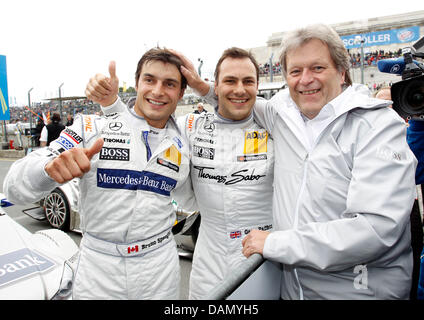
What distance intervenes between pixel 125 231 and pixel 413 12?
43493 mm

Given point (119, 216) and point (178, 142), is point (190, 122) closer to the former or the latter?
point (178, 142)

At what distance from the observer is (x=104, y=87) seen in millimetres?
1842

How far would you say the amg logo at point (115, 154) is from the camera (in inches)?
67.7

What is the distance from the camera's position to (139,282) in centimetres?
171

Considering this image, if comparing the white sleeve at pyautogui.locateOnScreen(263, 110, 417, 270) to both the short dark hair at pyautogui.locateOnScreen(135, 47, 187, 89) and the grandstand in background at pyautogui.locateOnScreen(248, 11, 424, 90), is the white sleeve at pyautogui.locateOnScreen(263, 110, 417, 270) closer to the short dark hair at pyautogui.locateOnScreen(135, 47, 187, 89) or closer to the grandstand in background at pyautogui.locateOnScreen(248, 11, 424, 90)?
the short dark hair at pyautogui.locateOnScreen(135, 47, 187, 89)

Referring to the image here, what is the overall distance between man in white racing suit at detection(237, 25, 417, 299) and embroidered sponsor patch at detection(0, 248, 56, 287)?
149cm

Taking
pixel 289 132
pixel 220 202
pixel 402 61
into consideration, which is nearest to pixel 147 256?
pixel 220 202

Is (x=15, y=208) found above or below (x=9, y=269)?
below

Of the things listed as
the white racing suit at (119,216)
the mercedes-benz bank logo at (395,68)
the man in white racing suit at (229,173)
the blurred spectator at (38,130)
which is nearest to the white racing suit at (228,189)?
the man in white racing suit at (229,173)

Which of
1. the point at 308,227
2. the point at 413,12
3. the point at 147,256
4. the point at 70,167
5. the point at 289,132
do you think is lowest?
the point at 147,256

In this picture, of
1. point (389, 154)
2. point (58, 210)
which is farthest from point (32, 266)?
point (58, 210)

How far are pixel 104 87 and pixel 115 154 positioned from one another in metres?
0.44

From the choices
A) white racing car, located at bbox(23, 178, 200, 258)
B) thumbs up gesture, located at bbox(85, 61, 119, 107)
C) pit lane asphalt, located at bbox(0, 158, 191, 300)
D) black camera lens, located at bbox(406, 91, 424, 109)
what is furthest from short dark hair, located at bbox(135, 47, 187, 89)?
white racing car, located at bbox(23, 178, 200, 258)

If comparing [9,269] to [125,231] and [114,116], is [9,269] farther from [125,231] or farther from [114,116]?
[114,116]
